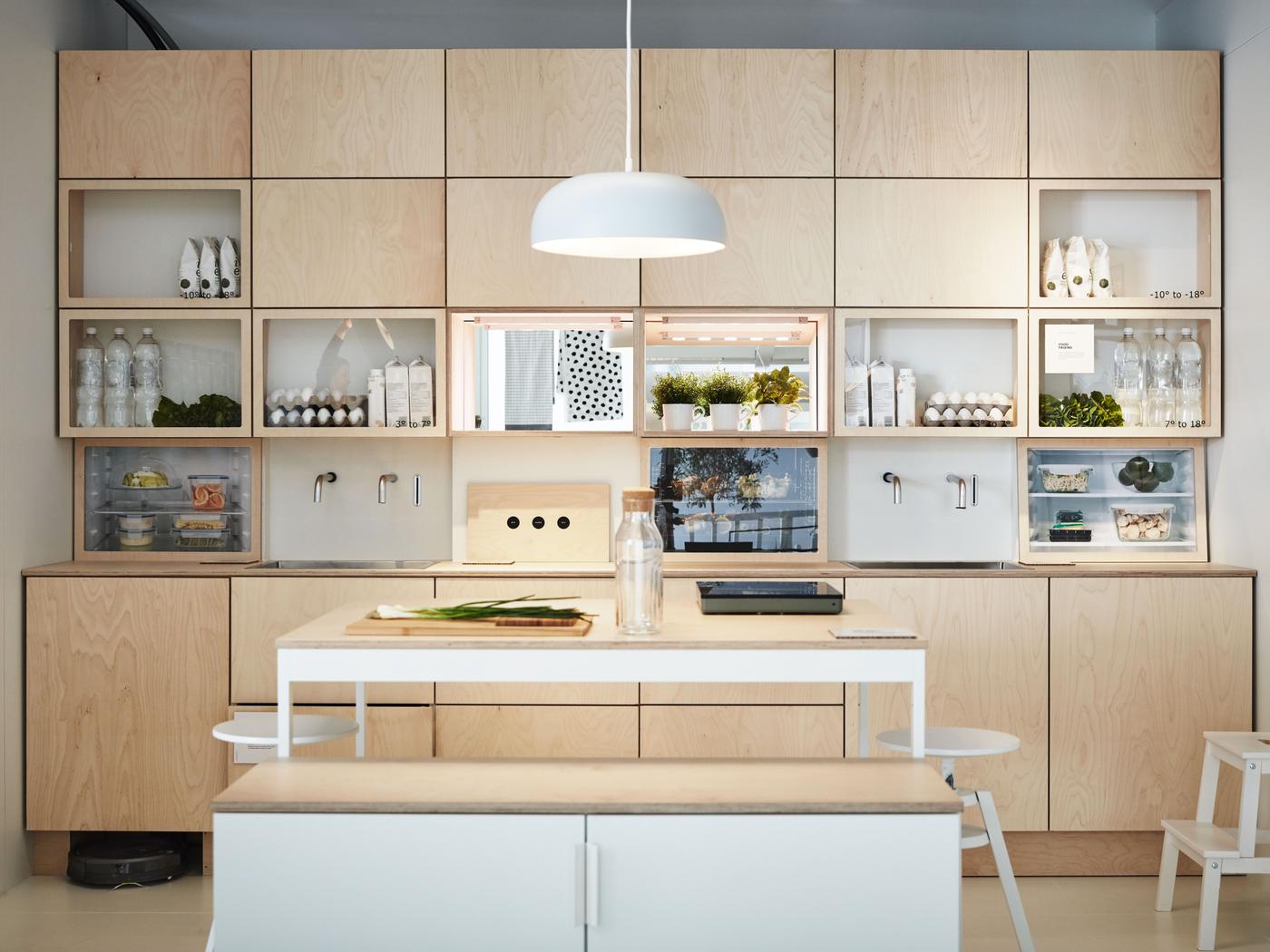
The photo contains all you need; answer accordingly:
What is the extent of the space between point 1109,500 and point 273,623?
10.2 ft

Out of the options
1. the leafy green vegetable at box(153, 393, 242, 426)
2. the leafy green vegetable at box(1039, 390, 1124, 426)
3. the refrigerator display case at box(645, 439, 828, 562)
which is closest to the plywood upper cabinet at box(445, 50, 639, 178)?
the refrigerator display case at box(645, 439, 828, 562)

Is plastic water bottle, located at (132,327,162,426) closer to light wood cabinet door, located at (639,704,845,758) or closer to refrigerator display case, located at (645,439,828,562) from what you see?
refrigerator display case, located at (645,439,828,562)

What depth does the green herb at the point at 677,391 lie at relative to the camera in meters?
4.52

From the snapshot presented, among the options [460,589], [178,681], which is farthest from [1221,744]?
A: [178,681]

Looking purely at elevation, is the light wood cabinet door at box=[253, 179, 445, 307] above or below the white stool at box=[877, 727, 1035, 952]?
above

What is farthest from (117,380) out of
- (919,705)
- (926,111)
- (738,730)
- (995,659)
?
(995,659)

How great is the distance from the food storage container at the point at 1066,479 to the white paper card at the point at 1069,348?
40 cm

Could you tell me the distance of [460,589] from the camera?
4195mm

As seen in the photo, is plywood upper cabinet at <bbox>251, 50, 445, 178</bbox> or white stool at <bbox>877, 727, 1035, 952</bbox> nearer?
white stool at <bbox>877, 727, 1035, 952</bbox>

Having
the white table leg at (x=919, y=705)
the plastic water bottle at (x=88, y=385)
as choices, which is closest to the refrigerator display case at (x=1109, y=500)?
the white table leg at (x=919, y=705)

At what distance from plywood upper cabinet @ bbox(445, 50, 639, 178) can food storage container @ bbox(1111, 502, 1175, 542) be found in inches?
91.3

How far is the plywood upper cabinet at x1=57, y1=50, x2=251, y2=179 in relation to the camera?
437 cm

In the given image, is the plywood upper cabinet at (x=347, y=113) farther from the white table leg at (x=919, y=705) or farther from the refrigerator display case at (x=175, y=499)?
the white table leg at (x=919, y=705)

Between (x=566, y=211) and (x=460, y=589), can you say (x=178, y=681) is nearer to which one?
(x=460, y=589)
